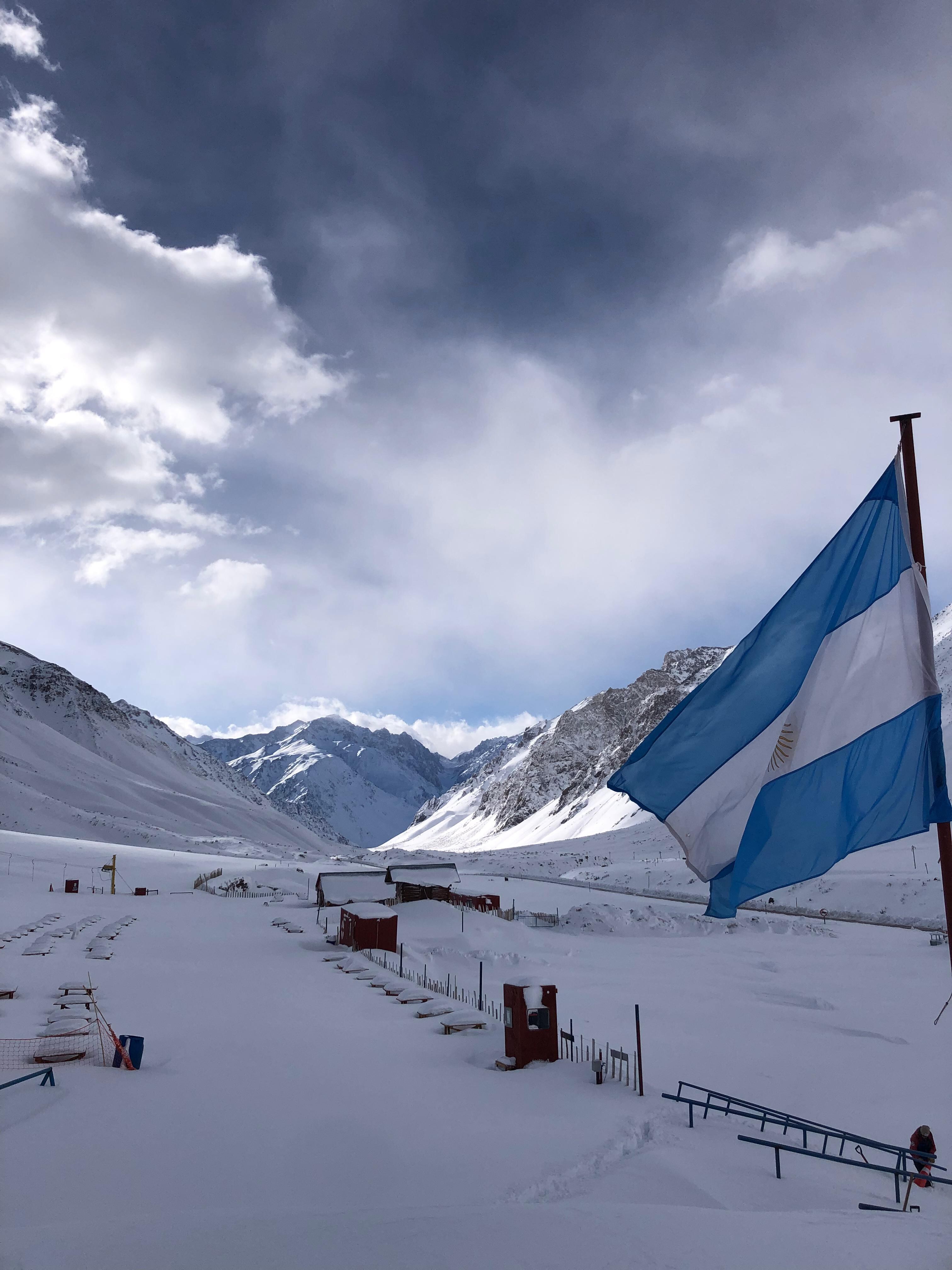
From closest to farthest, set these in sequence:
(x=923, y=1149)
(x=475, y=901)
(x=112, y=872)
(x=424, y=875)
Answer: (x=923, y=1149) → (x=475, y=901) → (x=424, y=875) → (x=112, y=872)

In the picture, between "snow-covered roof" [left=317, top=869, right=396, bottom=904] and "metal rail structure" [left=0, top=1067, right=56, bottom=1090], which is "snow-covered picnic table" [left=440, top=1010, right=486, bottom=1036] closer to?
"metal rail structure" [left=0, top=1067, right=56, bottom=1090]

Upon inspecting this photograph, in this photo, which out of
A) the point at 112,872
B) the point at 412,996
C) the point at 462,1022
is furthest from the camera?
the point at 112,872

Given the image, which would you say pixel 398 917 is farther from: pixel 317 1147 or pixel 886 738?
pixel 886 738

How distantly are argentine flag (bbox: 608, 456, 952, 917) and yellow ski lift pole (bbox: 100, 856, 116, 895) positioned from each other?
189 ft

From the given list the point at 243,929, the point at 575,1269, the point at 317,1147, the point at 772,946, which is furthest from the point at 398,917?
the point at 575,1269

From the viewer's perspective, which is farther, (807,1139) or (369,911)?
(369,911)

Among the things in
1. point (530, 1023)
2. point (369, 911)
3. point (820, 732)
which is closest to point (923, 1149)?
point (820, 732)

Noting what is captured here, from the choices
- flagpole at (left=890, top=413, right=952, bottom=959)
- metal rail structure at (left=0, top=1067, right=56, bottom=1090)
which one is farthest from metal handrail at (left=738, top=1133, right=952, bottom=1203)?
metal rail structure at (left=0, top=1067, right=56, bottom=1090)

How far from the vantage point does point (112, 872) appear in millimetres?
62906

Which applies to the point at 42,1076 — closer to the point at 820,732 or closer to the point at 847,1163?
the point at 847,1163

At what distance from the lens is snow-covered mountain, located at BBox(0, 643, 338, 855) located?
108750 millimetres

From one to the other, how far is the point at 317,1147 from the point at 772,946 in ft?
117

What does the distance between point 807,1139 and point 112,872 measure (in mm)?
60695

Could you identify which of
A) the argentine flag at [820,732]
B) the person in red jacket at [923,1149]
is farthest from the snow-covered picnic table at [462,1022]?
the argentine flag at [820,732]
